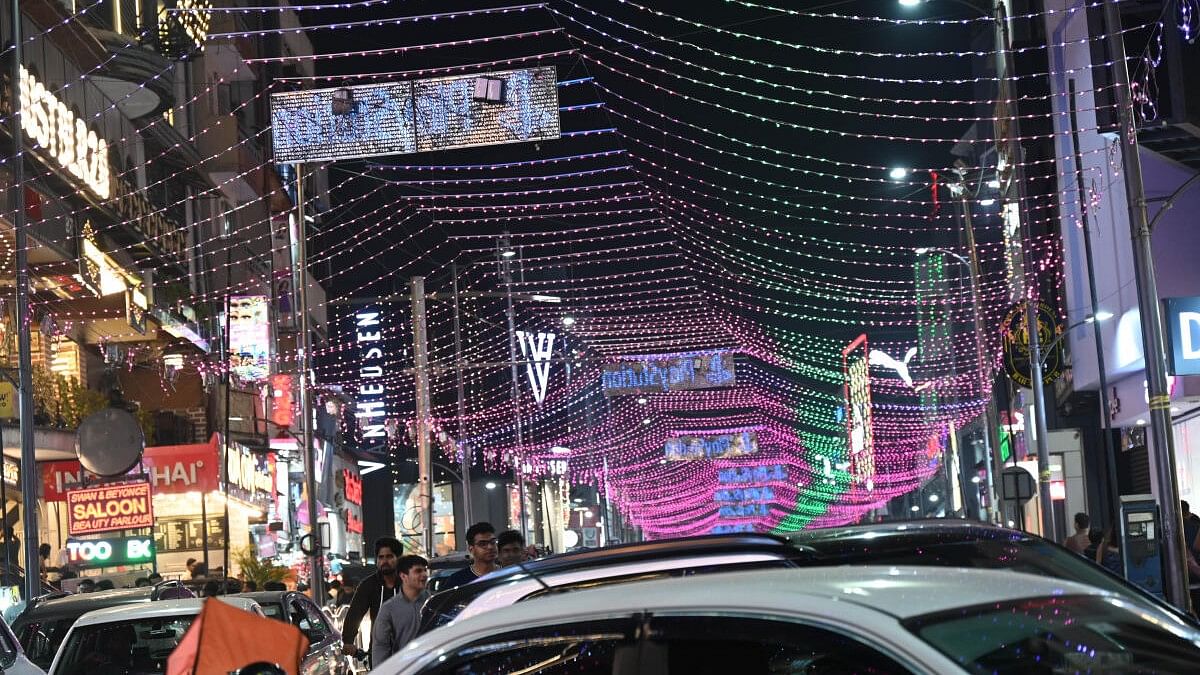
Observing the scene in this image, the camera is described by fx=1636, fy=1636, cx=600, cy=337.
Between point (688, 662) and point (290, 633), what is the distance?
2768 mm

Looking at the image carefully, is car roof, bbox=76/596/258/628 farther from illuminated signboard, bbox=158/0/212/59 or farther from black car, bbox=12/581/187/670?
illuminated signboard, bbox=158/0/212/59

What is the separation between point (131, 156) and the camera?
113 ft

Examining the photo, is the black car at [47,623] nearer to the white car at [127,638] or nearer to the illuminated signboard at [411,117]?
the white car at [127,638]

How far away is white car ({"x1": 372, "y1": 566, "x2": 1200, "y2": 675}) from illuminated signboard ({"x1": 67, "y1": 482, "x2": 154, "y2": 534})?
24258 millimetres

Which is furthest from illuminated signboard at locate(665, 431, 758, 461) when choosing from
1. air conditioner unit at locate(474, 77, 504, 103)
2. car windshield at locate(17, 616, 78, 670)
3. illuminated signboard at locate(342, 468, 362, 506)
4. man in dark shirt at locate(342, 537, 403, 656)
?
man in dark shirt at locate(342, 537, 403, 656)

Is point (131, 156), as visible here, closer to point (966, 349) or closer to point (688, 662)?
point (688, 662)

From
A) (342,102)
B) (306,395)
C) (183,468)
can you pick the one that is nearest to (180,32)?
(342,102)

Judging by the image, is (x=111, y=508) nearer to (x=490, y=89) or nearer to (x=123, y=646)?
(x=490, y=89)

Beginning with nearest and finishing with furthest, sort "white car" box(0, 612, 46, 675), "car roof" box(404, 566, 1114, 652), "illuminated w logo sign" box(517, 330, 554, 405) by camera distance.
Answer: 1. "car roof" box(404, 566, 1114, 652)
2. "white car" box(0, 612, 46, 675)
3. "illuminated w logo sign" box(517, 330, 554, 405)

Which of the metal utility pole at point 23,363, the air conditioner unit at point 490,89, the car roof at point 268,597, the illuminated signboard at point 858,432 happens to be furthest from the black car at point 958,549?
the illuminated signboard at point 858,432

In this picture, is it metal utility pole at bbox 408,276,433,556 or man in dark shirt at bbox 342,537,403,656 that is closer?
man in dark shirt at bbox 342,537,403,656

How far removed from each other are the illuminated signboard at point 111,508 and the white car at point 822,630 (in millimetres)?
24258

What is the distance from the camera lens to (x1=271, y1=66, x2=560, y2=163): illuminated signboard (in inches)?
1102

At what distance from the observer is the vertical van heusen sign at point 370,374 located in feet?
Answer: 204
